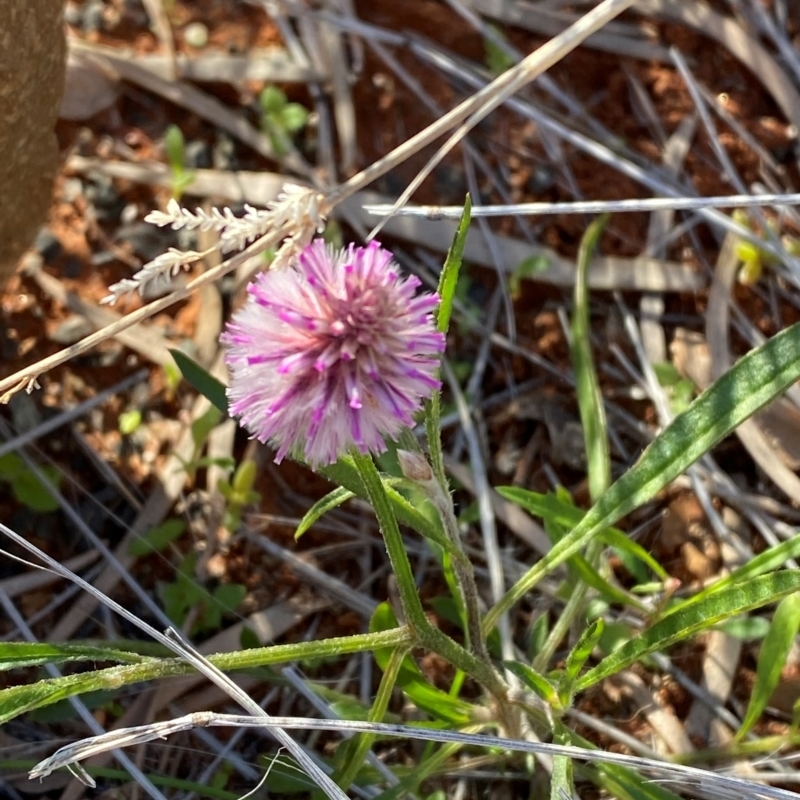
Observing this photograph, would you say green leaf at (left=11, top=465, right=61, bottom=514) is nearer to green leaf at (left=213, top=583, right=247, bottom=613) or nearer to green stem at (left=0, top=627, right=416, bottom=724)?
green leaf at (left=213, top=583, right=247, bottom=613)

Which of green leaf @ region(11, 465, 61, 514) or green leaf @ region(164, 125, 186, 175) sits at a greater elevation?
green leaf @ region(164, 125, 186, 175)

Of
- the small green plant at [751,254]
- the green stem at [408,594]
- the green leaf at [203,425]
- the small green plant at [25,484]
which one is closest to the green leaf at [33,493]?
the small green plant at [25,484]

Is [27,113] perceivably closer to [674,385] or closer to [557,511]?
[557,511]

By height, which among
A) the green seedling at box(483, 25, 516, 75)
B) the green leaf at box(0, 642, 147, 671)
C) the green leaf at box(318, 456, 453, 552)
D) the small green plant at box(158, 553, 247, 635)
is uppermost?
the green seedling at box(483, 25, 516, 75)

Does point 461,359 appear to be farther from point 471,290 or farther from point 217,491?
point 217,491

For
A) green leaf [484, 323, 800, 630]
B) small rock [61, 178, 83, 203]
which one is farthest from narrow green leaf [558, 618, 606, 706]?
small rock [61, 178, 83, 203]

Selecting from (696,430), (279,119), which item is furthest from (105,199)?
(696,430)

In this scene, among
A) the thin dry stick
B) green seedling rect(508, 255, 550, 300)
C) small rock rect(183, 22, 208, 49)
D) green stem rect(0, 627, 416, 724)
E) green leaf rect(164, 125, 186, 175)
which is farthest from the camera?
small rock rect(183, 22, 208, 49)

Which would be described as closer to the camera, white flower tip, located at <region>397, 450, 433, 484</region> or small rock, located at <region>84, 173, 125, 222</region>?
white flower tip, located at <region>397, 450, 433, 484</region>
